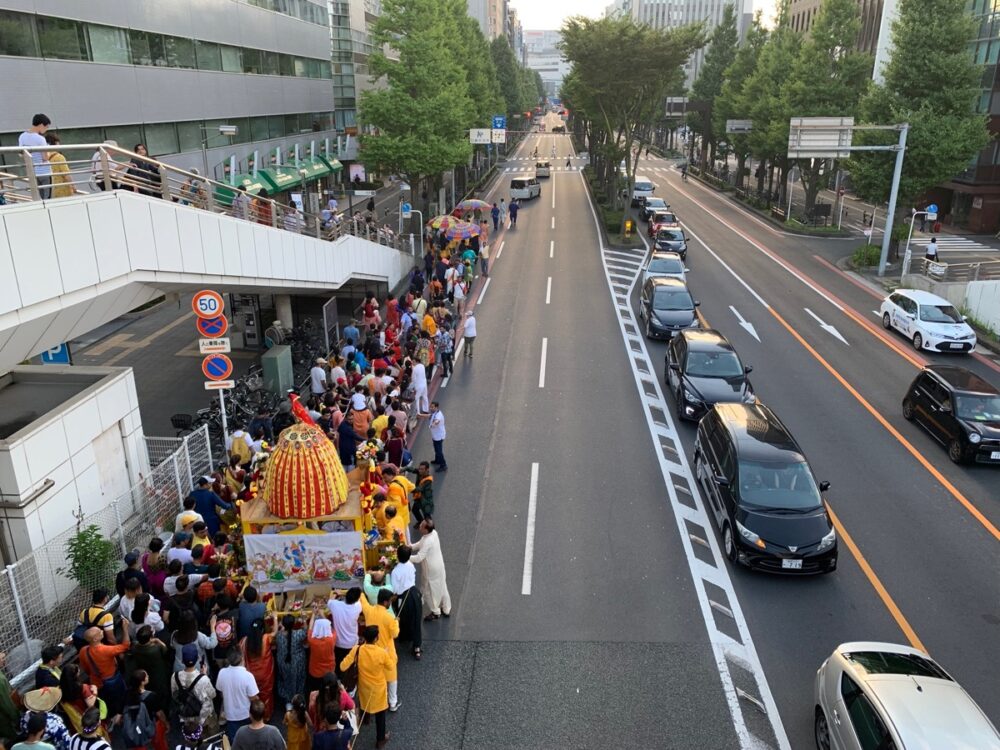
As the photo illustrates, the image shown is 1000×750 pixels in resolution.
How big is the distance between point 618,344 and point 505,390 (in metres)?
5.42

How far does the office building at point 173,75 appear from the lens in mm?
22984

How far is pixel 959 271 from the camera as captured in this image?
31.3 metres

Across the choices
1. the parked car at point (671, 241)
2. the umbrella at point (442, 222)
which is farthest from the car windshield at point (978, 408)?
the umbrella at point (442, 222)

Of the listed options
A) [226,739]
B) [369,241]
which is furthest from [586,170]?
[226,739]

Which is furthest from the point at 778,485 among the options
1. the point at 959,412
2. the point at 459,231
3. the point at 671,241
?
the point at 671,241

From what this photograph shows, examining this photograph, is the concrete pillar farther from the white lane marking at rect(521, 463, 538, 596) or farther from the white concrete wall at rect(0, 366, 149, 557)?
the white lane marking at rect(521, 463, 538, 596)

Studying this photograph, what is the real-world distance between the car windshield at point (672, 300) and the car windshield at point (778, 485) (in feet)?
39.3

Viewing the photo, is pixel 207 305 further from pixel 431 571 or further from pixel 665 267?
pixel 665 267

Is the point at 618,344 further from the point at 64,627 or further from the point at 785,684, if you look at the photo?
the point at 64,627

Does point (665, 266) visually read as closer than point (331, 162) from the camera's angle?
Result: Yes

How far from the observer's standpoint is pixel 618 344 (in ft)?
76.2

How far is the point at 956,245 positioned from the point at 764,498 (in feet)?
120

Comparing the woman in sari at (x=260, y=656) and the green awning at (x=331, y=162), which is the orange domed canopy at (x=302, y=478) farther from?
the green awning at (x=331, y=162)

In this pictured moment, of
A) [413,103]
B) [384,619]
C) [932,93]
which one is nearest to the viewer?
[384,619]
